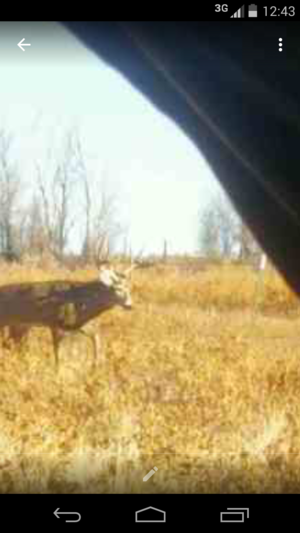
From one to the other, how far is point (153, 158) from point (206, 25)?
0.69 feet

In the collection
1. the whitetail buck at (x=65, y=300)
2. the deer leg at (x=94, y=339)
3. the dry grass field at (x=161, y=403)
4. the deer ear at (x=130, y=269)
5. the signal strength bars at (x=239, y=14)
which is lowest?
the dry grass field at (x=161, y=403)

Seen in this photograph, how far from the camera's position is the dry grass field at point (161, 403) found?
3.33 ft

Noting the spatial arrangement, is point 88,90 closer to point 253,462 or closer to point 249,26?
point 249,26

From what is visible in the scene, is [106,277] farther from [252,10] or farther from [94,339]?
[252,10]

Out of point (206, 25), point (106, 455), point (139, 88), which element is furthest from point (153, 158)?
point (106, 455)

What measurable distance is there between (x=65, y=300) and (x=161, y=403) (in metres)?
0.23

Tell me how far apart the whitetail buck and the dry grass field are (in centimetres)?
2

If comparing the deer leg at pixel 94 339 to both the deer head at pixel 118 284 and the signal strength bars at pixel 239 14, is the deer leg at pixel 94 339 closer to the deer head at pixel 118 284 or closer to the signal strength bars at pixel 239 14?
the deer head at pixel 118 284

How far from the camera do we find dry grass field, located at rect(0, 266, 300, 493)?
1016mm

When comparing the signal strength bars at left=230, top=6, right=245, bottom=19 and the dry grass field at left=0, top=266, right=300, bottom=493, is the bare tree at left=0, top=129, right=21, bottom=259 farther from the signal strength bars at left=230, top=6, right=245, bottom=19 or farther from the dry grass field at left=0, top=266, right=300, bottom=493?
the signal strength bars at left=230, top=6, right=245, bottom=19

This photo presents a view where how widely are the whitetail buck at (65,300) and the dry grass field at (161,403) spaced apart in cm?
2

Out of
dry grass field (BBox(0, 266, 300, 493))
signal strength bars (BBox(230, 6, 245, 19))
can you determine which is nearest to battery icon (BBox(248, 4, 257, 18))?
signal strength bars (BBox(230, 6, 245, 19))

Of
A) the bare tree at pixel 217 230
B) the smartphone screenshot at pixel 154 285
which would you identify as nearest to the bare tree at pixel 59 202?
the smartphone screenshot at pixel 154 285

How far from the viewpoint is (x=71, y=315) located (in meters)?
1.08
